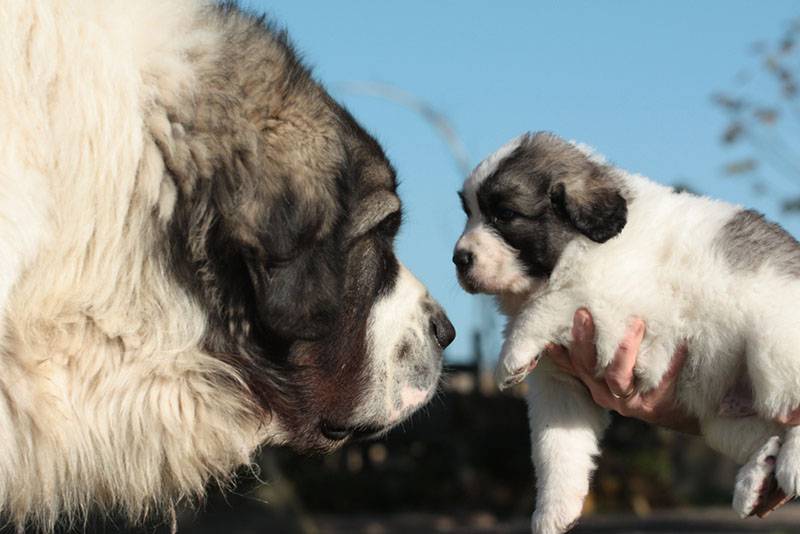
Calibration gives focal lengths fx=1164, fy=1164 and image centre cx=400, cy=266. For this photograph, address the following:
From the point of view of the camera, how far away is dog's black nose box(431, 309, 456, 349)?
12.1ft

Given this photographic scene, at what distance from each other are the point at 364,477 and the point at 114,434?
49.6ft

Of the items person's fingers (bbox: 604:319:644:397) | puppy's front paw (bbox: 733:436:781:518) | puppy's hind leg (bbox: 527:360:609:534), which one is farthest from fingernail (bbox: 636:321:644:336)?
puppy's front paw (bbox: 733:436:781:518)

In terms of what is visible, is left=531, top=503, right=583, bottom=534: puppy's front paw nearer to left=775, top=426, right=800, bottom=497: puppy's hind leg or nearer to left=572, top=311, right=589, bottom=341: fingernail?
left=572, top=311, right=589, bottom=341: fingernail

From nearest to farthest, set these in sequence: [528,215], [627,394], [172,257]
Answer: [172,257], [627,394], [528,215]

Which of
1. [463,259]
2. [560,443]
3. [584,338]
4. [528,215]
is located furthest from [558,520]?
[528,215]

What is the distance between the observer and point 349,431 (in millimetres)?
3611

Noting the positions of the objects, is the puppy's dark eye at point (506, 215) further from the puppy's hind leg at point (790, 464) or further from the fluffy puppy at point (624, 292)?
the puppy's hind leg at point (790, 464)

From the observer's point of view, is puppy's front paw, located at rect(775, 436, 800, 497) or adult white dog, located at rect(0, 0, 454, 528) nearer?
adult white dog, located at rect(0, 0, 454, 528)

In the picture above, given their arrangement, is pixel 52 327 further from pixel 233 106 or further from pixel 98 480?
pixel 233 106

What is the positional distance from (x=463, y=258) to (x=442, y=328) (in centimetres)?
35

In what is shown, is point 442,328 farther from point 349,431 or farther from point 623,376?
point 623,376

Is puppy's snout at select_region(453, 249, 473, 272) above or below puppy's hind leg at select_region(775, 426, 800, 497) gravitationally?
below

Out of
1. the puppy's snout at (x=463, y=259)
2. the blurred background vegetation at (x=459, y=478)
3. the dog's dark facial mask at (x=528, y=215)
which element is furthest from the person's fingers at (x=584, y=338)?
the blurred background vegetation at (x=459, y=478)

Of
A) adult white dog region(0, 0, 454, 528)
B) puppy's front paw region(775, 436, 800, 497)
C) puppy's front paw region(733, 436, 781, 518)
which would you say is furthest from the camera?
puppy's front paw region(733, 436, 781, 518)
